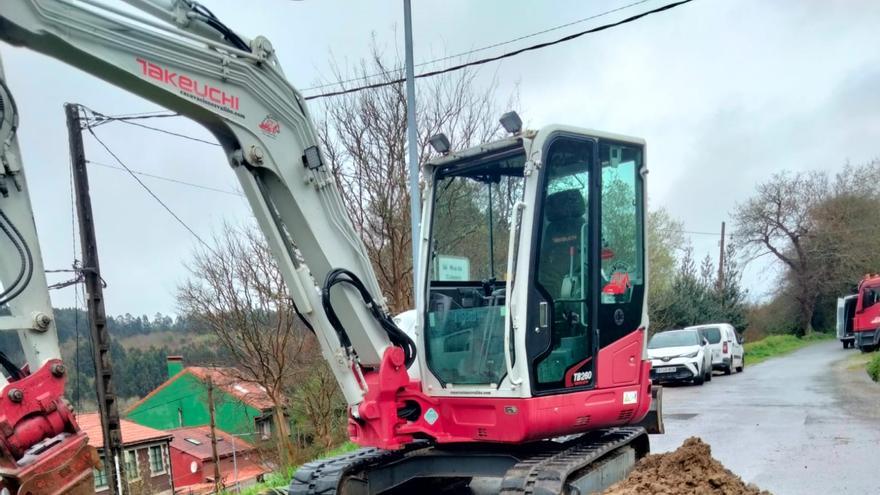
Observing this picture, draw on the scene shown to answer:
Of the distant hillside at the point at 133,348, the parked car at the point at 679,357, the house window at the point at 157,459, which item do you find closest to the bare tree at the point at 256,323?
the distant hillside at the point at 133,348

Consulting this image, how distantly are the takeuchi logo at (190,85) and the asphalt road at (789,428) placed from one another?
6.99 metres

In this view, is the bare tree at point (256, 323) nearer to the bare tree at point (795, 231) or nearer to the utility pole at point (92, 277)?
the utility pole at point (92, 277)

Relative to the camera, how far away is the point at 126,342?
69.3ft

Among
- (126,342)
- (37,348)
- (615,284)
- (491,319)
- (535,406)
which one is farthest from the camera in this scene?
(126,342)

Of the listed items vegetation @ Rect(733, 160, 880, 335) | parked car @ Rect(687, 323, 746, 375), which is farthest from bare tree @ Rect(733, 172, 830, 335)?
parked car @ Rect(687, 323, 746, 375)

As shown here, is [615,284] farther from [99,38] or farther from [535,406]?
[99,38]

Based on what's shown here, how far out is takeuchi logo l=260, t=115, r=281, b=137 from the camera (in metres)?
4.35

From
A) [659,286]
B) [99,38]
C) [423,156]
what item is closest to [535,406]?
[99,38]

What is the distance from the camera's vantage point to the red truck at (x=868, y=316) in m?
27.1

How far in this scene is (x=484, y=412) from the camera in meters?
4.71

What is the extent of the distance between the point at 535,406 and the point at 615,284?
120 centimetres

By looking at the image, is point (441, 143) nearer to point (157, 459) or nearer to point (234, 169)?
point (234, 169)

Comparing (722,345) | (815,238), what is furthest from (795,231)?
(722,345)

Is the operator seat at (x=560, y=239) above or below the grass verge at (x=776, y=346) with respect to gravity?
above
